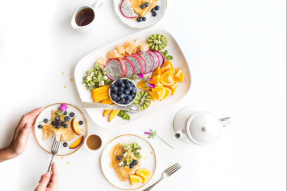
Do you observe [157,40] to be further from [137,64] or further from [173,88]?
[173,88]

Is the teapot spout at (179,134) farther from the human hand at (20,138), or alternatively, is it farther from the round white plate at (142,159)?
the human hand at (20,138)

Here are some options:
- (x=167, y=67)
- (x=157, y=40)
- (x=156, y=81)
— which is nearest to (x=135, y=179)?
(x=156, y=81)

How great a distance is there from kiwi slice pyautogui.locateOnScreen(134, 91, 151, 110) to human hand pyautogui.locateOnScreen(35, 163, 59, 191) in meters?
0.61

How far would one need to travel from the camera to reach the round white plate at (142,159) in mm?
1484

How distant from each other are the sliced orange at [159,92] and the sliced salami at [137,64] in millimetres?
142

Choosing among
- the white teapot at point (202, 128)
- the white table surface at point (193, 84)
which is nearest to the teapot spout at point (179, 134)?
the white teapot at point (202, 128)

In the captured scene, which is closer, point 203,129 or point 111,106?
point 203,129

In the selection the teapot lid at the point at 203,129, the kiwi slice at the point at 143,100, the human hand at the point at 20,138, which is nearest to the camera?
the teapot lid at the point at 203,129

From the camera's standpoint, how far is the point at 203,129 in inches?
50.6

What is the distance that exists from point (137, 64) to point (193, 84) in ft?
1.26

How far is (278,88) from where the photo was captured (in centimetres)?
165

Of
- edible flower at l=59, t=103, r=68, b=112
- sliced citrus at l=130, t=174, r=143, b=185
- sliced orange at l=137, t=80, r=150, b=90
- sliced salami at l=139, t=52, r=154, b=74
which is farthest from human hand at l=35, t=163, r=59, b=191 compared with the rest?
sliced salami at l=139, t=52, r=154, b=74

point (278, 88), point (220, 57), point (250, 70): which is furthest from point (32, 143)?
point (278, 88)

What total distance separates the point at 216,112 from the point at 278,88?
0.46 meters
